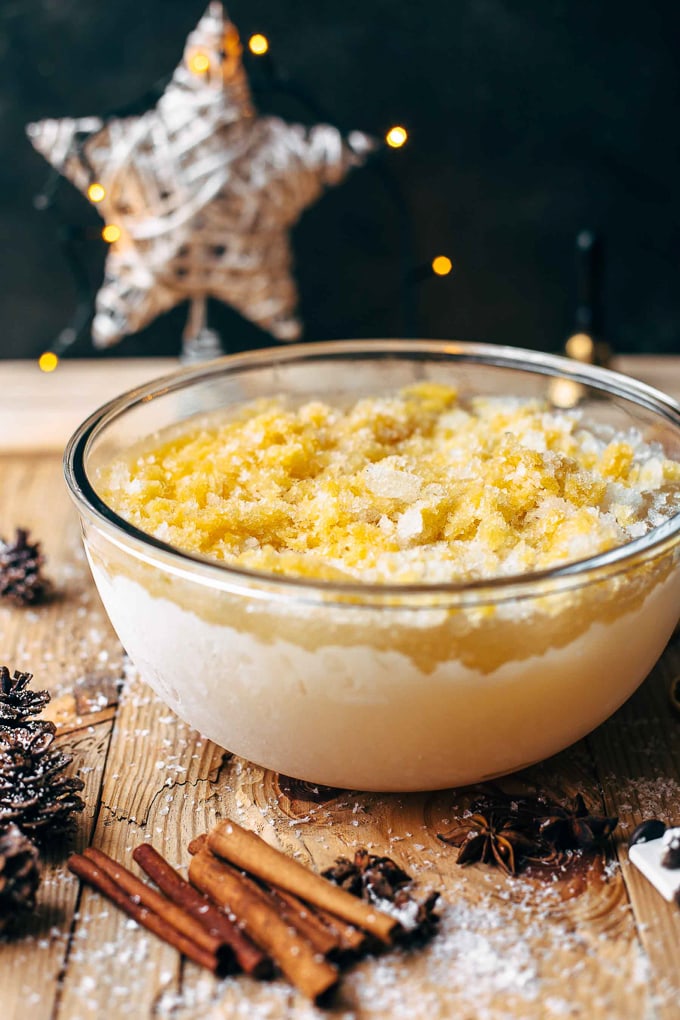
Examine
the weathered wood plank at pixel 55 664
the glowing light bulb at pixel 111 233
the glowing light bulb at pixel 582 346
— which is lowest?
the weathered wood plank at pixel 55 664

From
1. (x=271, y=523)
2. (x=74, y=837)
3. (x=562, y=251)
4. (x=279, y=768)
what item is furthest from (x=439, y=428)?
(x=562, y=251)

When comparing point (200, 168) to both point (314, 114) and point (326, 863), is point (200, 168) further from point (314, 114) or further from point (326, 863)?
point (326, 863)

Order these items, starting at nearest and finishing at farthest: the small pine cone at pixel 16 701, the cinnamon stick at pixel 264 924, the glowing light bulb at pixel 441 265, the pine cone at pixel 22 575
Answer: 1. the cinnamon stick at pixel 264 924
2. the small pine cone at pixel 16 701
3. the pine cone at pixel 22 575
4. the glowing light bulb at pixel 441 265

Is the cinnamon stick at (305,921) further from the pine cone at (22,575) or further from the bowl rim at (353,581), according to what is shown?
the pine cone at (22,575)

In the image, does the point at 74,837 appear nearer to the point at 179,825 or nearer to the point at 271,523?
the point at 179,825

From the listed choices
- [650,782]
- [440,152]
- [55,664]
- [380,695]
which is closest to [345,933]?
[380,695]

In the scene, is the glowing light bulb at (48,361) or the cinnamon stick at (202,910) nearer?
the cinnamon stick at (202,910)

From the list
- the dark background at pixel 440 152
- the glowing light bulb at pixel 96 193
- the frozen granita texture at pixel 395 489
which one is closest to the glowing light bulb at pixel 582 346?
the dark background at pixel 440 152
